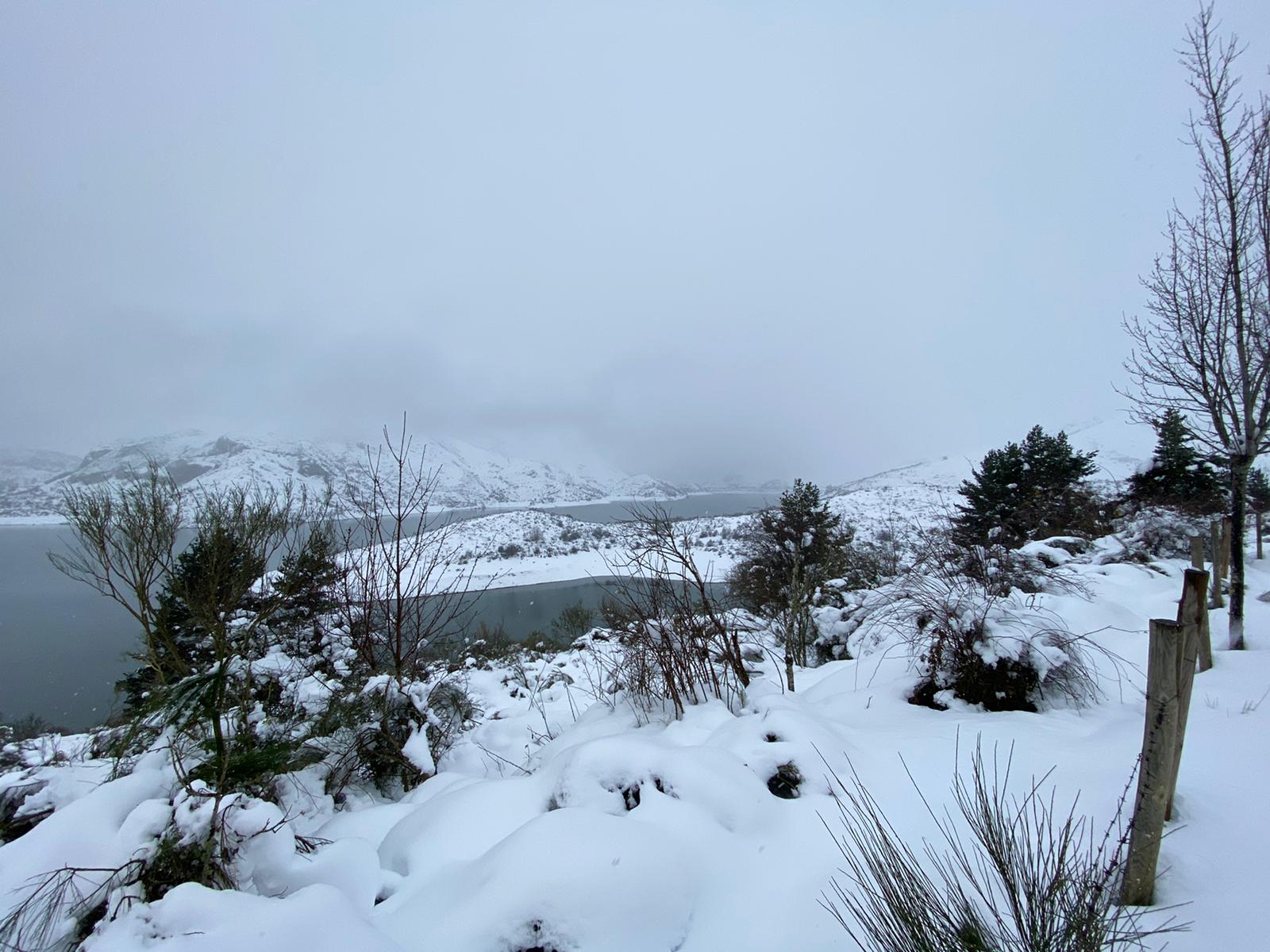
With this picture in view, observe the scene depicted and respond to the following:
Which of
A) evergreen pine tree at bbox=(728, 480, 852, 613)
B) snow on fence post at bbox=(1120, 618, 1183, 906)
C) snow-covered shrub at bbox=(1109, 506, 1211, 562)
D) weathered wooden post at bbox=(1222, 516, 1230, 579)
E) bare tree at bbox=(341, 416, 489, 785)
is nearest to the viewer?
snow on fence post at bbox=(1120, 618, 1183, 906)

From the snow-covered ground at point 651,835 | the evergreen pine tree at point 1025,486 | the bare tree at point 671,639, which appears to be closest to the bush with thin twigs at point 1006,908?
the snow-covered ground at point 651,835

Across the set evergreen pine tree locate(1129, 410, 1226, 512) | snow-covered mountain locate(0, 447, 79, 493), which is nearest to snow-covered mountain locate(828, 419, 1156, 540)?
evergreen pine tree locate(1129, 410, 1226, 512)

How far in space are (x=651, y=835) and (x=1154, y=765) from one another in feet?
5.46

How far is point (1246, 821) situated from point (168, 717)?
4.58 metres

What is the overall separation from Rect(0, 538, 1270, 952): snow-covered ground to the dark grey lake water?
17.8 ft

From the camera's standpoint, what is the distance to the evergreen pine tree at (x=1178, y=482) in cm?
1255

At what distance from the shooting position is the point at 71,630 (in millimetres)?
27922

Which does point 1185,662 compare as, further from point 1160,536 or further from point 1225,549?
point 1160,536

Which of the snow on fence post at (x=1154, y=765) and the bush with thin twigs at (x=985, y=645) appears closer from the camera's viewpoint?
the snow on fence post at (x=1154, y=765)

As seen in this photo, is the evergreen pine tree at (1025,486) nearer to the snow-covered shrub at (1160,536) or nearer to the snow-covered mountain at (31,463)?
the snow-covered shrub at (1160,536)

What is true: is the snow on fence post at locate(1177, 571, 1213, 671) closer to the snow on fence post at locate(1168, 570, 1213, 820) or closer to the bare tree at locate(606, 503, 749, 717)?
the snow on fence post at locate(1168, 570, 1213, 820)

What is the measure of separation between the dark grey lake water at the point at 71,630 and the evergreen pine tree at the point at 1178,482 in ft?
33.5

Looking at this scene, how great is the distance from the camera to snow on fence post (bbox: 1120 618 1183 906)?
149 centimetres

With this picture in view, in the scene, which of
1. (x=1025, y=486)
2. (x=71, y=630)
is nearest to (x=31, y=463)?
(x=71, y=630)
